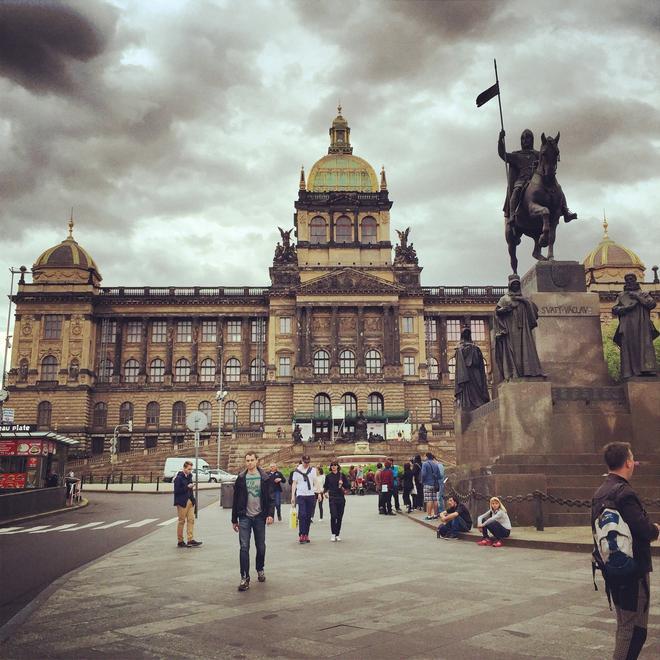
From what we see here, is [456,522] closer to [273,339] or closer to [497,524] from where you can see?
[497,524]

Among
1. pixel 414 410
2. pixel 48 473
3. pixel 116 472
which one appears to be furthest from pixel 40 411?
pixel 48 473

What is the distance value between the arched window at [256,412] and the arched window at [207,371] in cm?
546

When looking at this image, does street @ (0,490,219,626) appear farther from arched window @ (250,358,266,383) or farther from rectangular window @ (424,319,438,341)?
rectangular window @ (424,319,438,341)

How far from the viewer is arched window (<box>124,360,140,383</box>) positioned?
7456 cm

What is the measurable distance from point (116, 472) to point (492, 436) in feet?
156

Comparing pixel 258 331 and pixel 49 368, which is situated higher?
pixel 258 331

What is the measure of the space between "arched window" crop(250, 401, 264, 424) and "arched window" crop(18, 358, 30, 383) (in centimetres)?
2325

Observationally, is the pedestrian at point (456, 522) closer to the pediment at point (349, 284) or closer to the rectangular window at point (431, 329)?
the pediment at point (349, 284)

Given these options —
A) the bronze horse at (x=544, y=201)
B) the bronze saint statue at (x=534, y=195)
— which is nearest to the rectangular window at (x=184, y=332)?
the bronze saint statue at (x=534, y=195)

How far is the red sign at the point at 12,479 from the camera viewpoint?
100 ft

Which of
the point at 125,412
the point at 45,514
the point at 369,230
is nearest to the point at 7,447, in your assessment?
the point at 45,514

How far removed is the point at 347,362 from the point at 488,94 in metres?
53.8

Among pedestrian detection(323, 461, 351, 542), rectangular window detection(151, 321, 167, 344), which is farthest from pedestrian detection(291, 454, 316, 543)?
rectangular window detection(151, 321, 167, 344)

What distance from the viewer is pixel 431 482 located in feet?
66.2
